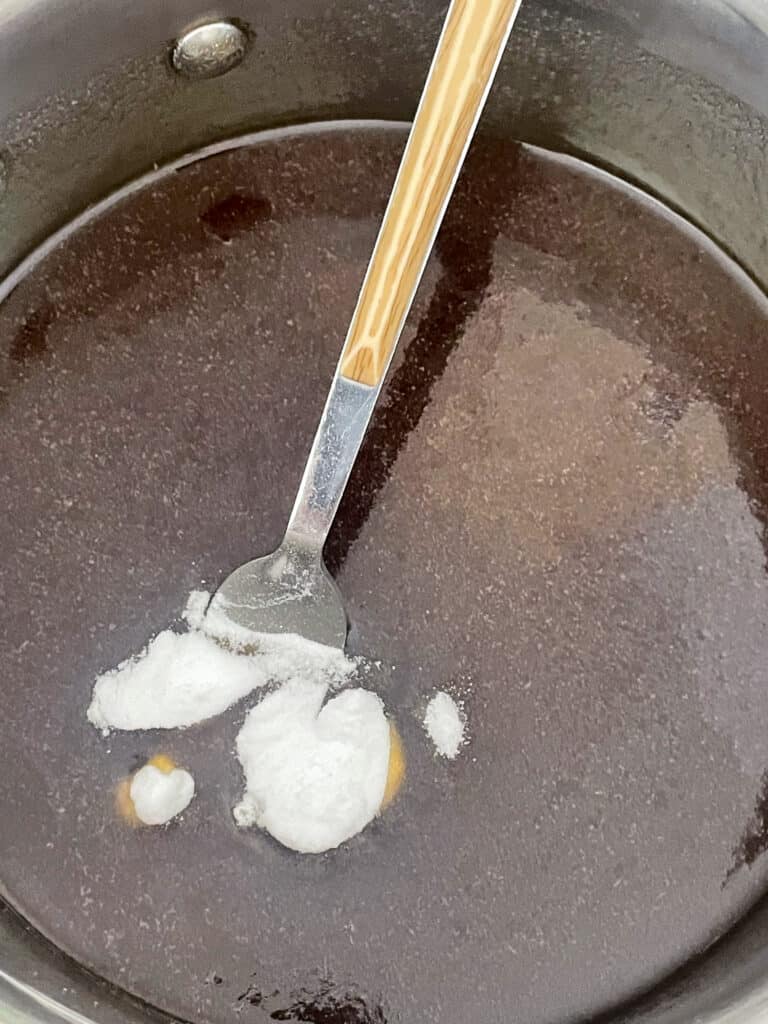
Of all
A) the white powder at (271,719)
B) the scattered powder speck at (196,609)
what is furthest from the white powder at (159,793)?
the scattered powder speck at (196,609)

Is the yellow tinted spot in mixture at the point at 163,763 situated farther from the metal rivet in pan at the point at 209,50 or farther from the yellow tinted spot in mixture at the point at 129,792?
the metal rivet in pan at the point at 209,50

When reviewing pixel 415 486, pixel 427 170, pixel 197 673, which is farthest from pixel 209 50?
pixel 197 673

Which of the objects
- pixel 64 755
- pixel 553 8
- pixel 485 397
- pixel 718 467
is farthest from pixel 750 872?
pixel 553 8

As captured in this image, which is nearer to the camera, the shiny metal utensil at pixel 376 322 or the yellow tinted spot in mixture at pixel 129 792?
the shiny metal utensil at pixel 376 322

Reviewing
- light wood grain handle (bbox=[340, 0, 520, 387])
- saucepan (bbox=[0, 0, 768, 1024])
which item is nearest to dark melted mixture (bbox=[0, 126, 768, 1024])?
saucepan (bbox=[0, 0, 768, 1024])

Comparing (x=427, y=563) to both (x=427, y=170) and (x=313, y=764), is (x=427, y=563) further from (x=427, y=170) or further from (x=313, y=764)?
(x=427, y=170)
